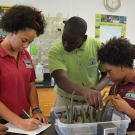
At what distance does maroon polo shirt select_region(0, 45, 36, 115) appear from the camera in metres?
1.19

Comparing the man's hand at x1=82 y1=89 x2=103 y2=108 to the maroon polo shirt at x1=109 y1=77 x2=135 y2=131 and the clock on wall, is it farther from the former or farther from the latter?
the clock on wall

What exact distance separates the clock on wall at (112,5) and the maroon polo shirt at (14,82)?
6.96 ft

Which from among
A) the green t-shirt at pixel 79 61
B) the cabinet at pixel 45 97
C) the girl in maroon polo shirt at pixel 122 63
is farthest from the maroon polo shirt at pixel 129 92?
the cabinet at pixel 45 97

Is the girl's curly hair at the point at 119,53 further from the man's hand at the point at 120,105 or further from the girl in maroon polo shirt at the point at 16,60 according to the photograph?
the girl in maroon polo shirt at the point at 16,60

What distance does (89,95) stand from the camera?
95 centimetres

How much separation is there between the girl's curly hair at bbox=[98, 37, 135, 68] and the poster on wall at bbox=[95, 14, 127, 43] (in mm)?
1767

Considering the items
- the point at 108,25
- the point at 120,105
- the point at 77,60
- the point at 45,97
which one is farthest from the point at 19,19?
the point at 108,25

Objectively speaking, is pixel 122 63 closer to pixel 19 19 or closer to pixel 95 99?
pixel 95 99

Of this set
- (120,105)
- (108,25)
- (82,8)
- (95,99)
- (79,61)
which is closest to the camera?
(95,99)

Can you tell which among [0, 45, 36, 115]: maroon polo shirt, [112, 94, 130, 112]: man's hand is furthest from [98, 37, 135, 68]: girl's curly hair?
[0, 45, 36, 115]: maroon polo shirt

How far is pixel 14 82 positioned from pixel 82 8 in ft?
6.90

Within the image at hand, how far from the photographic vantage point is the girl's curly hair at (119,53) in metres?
1.27

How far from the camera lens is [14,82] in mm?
1206

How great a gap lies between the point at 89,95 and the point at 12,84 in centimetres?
53
